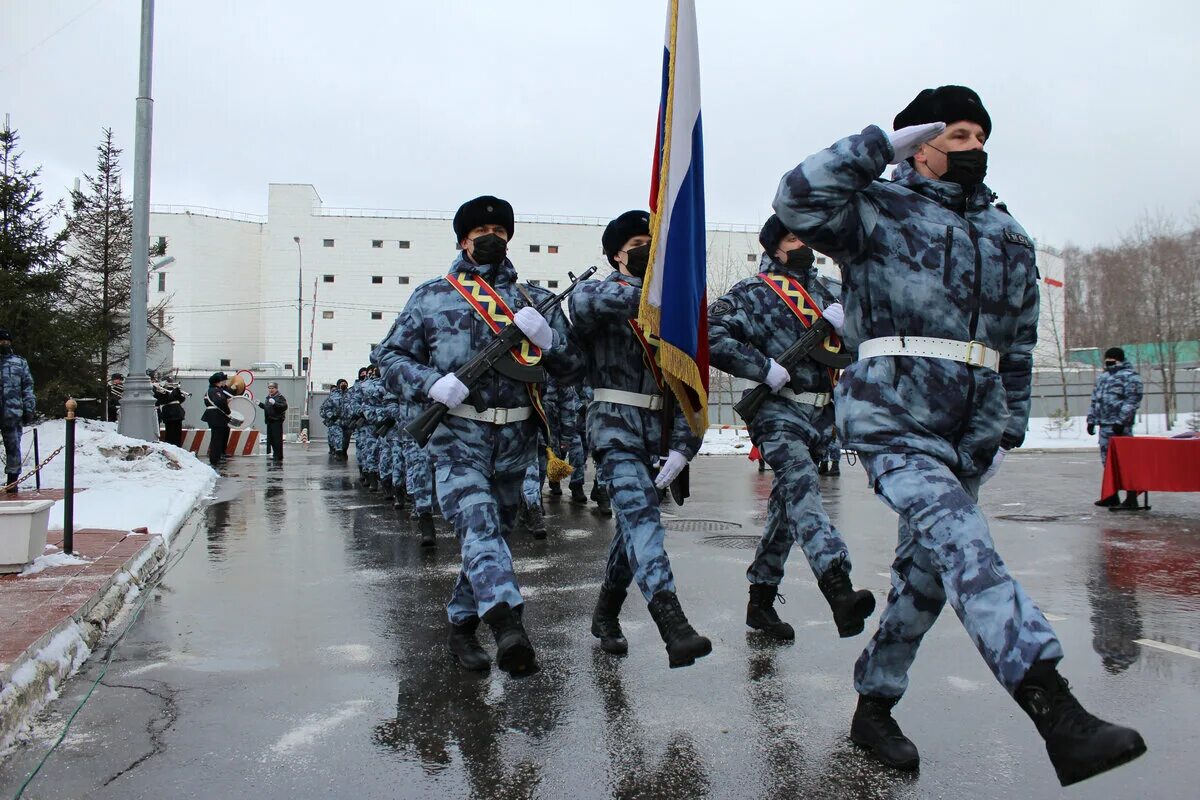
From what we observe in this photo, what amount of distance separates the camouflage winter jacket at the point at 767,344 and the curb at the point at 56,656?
3.23m

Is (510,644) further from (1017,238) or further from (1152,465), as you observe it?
(1152,465)

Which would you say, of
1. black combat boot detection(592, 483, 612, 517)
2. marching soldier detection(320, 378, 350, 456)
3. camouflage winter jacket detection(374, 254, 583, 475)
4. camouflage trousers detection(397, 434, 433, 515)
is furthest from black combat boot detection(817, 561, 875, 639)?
marching soldier detection(320, 378, 350, 456)

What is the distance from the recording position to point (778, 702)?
3.81m

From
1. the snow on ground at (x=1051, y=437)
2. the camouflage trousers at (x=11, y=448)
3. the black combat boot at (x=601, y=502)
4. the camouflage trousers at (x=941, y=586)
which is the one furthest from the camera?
the snow on ground at (x=1051, y=437)

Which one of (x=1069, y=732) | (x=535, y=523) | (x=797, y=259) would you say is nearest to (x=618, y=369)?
(x=797, y=259)

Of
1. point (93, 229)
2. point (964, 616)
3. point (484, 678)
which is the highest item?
point (93, 229)

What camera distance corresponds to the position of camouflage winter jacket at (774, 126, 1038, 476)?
301 centimetres

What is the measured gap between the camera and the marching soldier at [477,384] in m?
4.18

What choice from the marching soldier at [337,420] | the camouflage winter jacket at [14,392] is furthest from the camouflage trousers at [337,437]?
the camouflage winter jacket at [14,392]

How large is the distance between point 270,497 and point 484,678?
9.75m

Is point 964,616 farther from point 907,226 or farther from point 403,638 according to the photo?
point 403,638

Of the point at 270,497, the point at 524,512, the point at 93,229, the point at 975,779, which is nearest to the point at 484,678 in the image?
the point at 975,779

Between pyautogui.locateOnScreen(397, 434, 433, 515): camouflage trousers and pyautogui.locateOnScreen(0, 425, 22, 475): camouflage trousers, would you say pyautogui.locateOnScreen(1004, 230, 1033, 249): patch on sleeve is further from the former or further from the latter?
pyautogui.locateOnScreen(0, 425, 22, 475): camouflage trousers

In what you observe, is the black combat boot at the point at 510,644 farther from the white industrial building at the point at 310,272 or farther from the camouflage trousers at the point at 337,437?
the white industrial building at the point at 310,272
